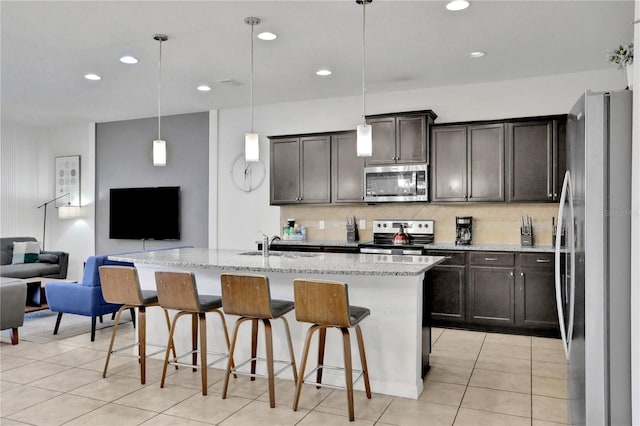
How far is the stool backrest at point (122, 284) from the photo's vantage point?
3557 mm

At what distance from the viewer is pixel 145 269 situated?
4.28 metres

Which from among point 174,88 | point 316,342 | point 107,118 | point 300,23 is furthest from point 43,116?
point 316,342

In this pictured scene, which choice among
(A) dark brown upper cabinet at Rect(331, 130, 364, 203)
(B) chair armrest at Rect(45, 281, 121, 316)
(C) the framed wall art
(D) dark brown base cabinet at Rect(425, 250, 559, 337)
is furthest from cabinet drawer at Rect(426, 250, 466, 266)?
(C) the framed wall art

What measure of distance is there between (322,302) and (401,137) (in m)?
3.26

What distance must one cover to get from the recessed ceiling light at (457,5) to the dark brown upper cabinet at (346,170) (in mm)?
2487

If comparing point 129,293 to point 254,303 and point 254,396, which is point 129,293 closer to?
point 254,303

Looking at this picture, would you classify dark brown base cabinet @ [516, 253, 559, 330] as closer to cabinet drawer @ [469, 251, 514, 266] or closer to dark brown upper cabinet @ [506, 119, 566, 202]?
cabinet drawer @ [469, 251, 514, 266]

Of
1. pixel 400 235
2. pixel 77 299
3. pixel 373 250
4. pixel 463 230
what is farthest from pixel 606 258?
pixel 77 299

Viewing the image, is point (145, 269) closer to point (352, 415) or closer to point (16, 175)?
point (352, 415)

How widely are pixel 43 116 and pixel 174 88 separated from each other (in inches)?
126

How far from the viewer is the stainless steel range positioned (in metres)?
5.57

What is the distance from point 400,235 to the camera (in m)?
5.80

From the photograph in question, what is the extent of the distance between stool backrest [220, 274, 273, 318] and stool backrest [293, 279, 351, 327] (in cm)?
23

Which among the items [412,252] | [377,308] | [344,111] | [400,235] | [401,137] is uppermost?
[344,111]
